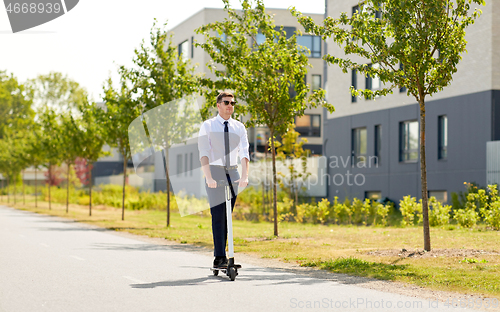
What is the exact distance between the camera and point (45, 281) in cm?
809

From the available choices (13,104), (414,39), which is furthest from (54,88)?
(414,39)

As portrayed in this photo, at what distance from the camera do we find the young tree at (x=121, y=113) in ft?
69.1

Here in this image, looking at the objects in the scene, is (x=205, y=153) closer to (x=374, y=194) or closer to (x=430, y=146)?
(x=430, y=146)

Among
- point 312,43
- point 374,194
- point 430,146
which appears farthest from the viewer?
point 312,43

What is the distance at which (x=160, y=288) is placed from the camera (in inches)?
295

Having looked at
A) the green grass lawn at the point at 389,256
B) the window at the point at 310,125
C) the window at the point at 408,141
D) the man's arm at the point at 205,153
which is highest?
the window at the point at 310,125

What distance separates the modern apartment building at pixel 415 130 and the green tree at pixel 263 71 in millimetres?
10915

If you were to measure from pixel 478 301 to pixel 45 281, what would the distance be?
17.5 ft

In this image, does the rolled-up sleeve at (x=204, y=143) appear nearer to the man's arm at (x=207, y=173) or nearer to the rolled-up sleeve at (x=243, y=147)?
the man's arm at (x=207, y=173)

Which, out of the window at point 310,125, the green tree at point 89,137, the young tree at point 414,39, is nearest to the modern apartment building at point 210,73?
the window at point 310,125

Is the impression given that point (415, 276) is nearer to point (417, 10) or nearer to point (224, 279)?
point (224, 279)

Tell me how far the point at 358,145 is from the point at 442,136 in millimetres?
6502

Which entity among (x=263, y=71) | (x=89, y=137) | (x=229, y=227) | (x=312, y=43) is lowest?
(x=229, y=227)

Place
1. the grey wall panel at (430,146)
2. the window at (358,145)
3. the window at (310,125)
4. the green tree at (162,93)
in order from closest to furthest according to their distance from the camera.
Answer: the green tree at (162,93), the grey wall panel at (430,146), the window at (358,145), the window at (310,125)
